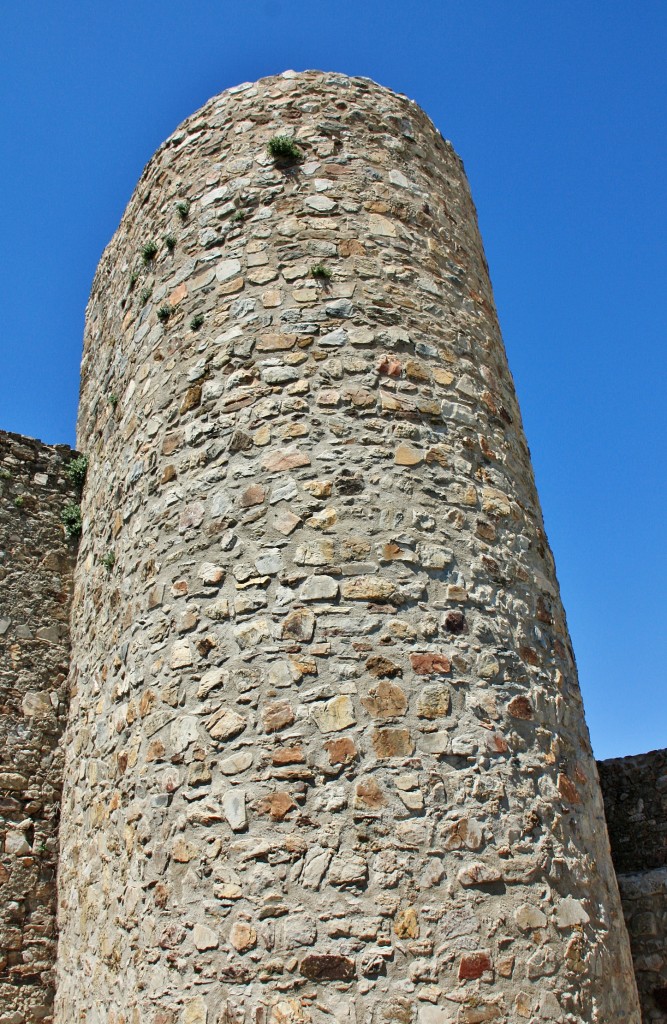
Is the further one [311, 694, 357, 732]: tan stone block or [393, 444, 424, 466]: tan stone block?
[393, 444, 424, 466]: tan stone block

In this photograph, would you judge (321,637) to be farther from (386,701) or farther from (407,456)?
(407,456)

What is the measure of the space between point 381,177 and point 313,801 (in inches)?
165

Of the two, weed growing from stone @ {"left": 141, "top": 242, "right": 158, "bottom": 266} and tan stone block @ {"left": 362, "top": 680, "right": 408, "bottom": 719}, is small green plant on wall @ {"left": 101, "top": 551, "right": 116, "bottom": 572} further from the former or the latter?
tan stone block @ {"left": 362, "top": 680, "right": 408, "bottom": 719}

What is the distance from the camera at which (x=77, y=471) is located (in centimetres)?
770

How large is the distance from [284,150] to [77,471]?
3.27 metres

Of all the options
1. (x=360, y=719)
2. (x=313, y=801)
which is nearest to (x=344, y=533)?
(x=360, y=719)

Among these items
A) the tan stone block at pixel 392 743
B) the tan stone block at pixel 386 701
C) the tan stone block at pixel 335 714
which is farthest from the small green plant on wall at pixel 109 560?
the tan stone block at pixel 392 743

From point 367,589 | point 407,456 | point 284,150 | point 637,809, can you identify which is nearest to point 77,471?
point 284,150

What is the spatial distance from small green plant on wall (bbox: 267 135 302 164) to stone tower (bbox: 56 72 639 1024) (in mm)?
30

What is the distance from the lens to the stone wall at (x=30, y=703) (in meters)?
5.99

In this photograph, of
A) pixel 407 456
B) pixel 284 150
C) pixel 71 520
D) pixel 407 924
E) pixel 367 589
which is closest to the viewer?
pixel 407 924

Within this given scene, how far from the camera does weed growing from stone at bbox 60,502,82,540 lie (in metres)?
7.49

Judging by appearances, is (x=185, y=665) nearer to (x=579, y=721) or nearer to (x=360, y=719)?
(x=360, y=719)

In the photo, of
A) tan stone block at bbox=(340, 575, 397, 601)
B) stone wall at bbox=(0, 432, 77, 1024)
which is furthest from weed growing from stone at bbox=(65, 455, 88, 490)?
tan stone block at bbox=(340, 575, 397, 601)
